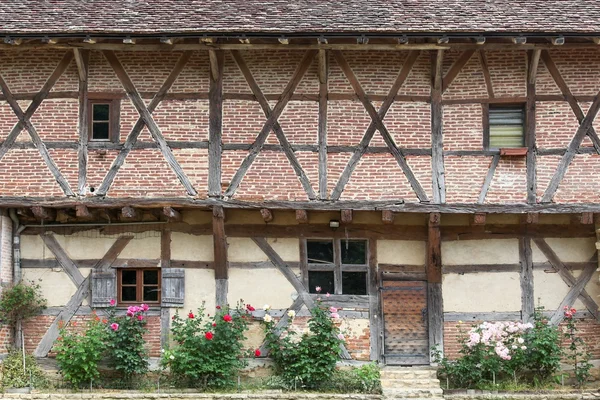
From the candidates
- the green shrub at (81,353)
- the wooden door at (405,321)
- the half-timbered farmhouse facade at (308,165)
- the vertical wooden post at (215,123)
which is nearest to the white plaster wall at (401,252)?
the half-timbered farmhouse facade at (308,165)

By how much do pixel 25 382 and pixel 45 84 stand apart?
5.09m

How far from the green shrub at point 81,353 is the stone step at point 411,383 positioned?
188 inches

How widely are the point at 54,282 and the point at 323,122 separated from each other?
218 inches

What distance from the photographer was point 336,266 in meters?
15.1

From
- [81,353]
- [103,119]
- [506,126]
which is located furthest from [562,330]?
[103,119]

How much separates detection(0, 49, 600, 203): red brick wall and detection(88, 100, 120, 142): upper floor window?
0.61ft

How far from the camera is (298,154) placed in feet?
47.7

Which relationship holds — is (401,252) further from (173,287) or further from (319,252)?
(173,287)

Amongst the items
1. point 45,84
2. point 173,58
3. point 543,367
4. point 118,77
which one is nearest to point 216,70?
point 173,58

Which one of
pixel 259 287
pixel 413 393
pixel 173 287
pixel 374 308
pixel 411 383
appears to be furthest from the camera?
pixel 374 308

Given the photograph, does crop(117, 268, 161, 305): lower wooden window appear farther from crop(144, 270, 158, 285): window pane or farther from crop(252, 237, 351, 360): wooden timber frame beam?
crop(252, 237, 351, 360): wooden timber frame beam

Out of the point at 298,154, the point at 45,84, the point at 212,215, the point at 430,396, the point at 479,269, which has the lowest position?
the point at 430,396

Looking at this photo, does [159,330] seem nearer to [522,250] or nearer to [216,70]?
[216,70]

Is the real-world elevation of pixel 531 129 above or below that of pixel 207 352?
above
